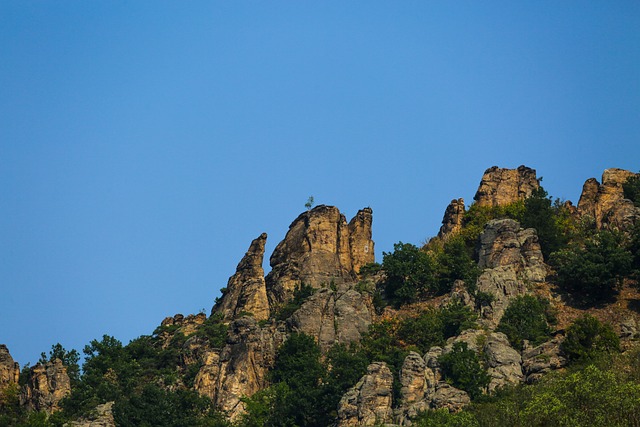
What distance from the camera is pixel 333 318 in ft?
413

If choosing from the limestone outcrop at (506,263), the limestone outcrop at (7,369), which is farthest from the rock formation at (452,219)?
the limestone outcrop at (7,369)

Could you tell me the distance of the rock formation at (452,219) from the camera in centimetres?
14481

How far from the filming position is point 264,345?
123m

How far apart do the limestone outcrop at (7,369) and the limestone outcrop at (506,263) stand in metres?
44.2

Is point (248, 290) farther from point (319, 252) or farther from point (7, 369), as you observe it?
point (7, 369)

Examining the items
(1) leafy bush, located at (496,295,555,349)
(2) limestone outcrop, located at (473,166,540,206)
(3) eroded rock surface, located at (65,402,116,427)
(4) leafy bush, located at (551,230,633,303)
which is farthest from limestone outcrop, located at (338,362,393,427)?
(2) limestone outcrop, located at (473,166,540,206)

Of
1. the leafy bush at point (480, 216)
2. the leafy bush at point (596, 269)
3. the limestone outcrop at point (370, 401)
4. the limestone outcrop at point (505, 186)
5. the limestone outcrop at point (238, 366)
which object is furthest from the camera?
the limestone outcrop at point (505, 186)

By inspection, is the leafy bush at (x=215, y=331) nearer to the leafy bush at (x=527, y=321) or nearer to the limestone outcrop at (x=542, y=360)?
the leafy bush at (x=527, y=321)

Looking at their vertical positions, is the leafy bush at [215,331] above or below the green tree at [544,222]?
below

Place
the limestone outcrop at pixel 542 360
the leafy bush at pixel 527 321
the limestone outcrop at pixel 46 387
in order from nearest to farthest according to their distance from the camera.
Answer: the limestone outcrop at pixel 542 360 → the leafy bush at pixel 527 321 → the limestone outcrop at pixel 46 387

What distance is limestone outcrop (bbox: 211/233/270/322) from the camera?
438 ft

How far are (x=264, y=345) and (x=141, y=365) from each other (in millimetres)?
13471

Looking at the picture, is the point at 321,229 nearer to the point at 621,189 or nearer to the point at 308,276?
the point at 308,276

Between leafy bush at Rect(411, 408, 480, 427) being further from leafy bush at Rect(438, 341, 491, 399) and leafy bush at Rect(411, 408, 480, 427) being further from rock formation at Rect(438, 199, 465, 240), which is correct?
rock formation at Rect(438, 199, 465, 240)
